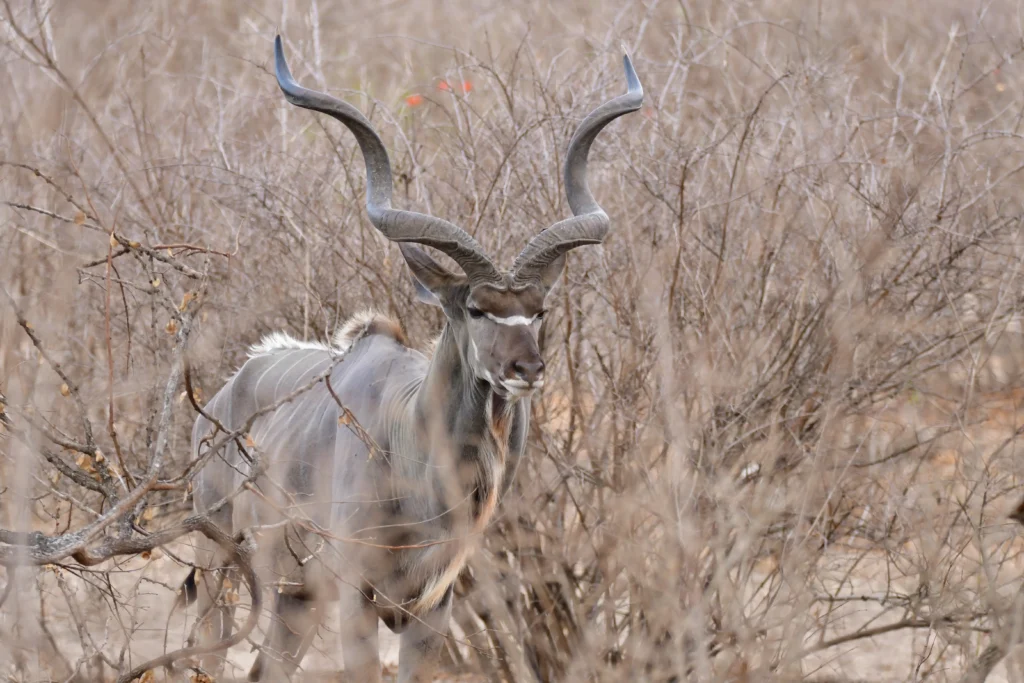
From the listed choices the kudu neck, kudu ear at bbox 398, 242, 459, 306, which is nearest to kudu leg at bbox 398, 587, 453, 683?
the kudu neck

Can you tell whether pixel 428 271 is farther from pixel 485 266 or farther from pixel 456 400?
pixel 456 400

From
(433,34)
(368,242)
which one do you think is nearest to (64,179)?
(368,242)

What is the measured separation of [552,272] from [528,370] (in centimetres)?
41

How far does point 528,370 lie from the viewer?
2777 mm

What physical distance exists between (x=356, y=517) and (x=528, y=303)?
75 centimetres

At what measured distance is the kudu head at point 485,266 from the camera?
9.39 feet

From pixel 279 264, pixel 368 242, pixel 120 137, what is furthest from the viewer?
pixel 120 137

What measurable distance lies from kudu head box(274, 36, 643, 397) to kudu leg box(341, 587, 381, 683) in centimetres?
72

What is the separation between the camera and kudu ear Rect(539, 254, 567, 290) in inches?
122

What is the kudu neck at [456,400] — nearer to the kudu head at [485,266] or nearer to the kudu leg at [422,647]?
the kudu head at [485,266]

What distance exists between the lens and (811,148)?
409cm

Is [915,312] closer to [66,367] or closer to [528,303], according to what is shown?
[528,303]

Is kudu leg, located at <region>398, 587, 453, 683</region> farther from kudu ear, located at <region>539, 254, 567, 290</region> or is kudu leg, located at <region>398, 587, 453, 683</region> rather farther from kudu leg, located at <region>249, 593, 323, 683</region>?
kudu ear, located at <region>539, 254, 567, 290</region>

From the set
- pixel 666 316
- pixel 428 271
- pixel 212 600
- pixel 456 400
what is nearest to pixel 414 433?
pixel 456 400
